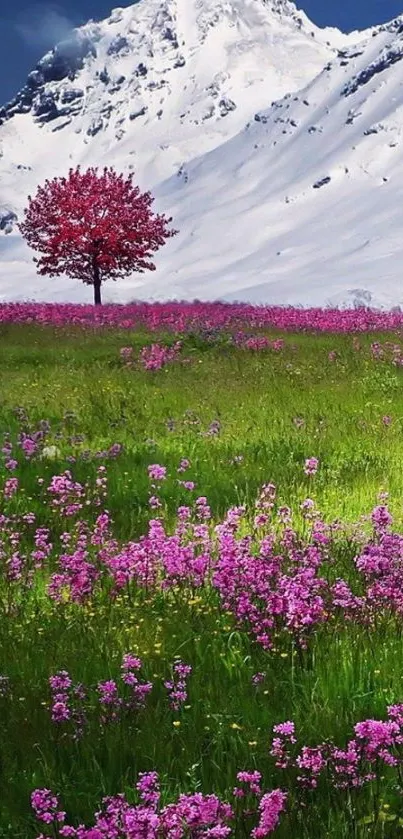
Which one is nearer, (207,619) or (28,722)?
(28,722)

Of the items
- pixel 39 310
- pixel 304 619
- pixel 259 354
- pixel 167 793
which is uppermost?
pixel 39 310

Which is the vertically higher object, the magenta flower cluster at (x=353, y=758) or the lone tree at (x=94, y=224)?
the lone tree at (x=94, y=224)

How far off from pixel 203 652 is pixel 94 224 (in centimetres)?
3432

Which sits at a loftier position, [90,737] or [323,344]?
[323,344]

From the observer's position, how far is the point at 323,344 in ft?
61.3

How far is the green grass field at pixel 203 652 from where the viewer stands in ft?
10.6

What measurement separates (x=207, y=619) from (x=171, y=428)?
6087 millimetres

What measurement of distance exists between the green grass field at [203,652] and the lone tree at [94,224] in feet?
86.0

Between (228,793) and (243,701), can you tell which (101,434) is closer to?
(243,701)

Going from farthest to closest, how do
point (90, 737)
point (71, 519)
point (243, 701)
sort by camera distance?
point (71, 519), point (243, 701), point (90, 737)

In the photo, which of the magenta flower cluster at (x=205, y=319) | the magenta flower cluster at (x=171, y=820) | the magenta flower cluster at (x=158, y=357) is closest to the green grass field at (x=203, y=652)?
the magenta flower cluster at (x=171, y=820)

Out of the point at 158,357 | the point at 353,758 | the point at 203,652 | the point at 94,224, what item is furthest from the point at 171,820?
the point at 94,224

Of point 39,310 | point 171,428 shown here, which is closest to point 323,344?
point 171,428

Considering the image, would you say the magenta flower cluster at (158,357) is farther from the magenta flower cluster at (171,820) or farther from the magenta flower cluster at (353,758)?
the magenta flower cluster at (171,820)
